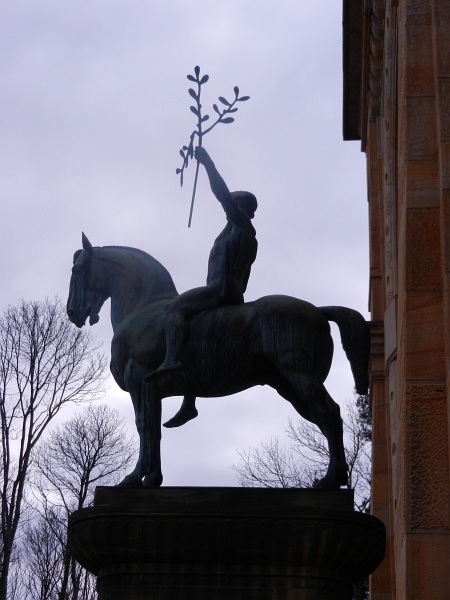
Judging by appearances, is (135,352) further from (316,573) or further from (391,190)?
(391,190)

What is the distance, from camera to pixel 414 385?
32.4 ft

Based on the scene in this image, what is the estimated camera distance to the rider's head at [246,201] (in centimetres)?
1009

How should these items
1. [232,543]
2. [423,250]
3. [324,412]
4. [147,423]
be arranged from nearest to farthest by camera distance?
[232,543]
[324,412]
[147,423]
[423,250]

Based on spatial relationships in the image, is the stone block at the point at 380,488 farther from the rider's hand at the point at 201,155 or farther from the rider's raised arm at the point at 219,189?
the rider's hand at the point at 201,155

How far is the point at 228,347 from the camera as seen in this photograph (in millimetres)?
9508

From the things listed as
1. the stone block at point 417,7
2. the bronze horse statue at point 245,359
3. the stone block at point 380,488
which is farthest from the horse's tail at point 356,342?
the stone block at point 380,488

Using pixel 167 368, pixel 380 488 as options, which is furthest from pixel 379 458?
pixel 167 368

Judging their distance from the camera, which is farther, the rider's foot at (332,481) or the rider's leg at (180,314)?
the rider's leg at (180,314)

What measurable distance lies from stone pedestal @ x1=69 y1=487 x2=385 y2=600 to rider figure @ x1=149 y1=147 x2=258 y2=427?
1.41 metres

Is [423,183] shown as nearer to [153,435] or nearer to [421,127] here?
[421,127]

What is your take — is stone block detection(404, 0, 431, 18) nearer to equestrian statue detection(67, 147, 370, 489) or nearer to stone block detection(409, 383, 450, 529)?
equestrian statue detection(67, 147, 370, 489)

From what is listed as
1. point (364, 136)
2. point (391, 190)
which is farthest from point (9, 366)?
point (391, 190)

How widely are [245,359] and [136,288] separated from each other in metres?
1.44

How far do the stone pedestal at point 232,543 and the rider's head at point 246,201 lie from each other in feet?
9.32
